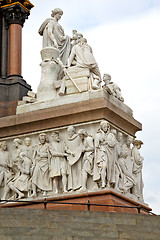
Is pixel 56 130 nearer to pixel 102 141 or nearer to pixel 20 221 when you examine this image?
pixel 102 141

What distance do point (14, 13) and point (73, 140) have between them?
7599 millimetres

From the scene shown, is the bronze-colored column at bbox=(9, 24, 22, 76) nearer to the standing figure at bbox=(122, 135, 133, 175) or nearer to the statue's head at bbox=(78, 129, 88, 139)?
the statue's head at bbox=(78, 129, 88, 139)

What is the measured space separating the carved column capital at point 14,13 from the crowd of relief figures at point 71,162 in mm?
6029

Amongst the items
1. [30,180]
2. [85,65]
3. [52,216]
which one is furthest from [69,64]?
[52,216]

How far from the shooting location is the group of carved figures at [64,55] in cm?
2691

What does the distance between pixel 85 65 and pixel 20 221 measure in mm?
8953

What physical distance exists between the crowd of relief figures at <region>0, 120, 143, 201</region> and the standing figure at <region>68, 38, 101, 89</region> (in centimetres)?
216

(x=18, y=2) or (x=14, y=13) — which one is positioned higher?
(x=18, y=2)

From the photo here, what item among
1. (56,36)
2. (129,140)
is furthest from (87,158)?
(56,36)

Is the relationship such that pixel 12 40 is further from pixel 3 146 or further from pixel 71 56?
pixel 3 146

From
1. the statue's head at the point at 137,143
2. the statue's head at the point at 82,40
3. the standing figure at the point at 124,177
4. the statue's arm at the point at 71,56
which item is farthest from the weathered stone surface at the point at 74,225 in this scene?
the statue's head at the point at 82,40

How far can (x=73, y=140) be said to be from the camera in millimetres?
25766

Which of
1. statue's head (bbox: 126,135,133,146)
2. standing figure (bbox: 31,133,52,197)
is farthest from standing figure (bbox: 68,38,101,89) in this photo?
standing figure (bbox: 31,133,52,197)

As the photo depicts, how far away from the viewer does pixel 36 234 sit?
19422 mm
